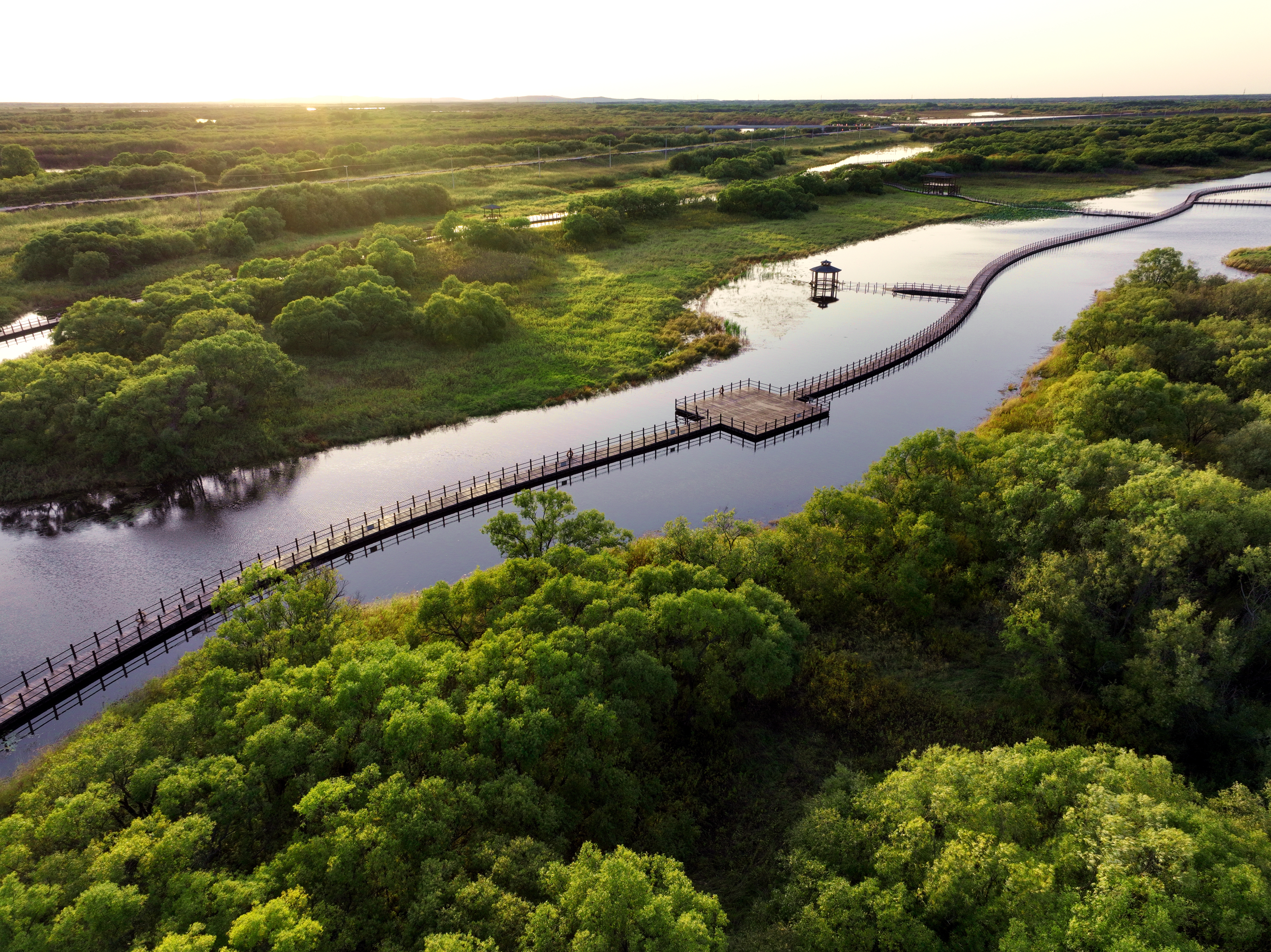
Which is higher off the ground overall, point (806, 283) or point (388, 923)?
point (806, 283)

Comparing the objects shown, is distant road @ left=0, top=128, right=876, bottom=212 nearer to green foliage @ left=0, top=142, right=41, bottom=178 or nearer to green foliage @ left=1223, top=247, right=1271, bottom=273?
green foliage @ left=0, top=142, right=41, bottom=178

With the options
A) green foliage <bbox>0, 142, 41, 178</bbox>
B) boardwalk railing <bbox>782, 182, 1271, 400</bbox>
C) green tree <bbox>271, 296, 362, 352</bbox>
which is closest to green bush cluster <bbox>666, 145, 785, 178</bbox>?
boardwalk railing <bbox>782, 182, 1271, 400</bbox>

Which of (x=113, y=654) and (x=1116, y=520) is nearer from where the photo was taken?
(x=1116, y=520)

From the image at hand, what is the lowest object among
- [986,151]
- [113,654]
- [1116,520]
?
[113,654]

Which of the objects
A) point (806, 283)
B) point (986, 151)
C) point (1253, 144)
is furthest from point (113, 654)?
point (1253, 144)

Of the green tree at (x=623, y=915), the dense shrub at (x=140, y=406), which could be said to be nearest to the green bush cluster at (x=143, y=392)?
the dense shrub at (x=140, y=406)

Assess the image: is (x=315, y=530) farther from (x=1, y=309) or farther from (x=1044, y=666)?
(x=1, y=309)

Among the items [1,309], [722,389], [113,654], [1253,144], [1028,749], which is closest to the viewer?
[1028,749]
